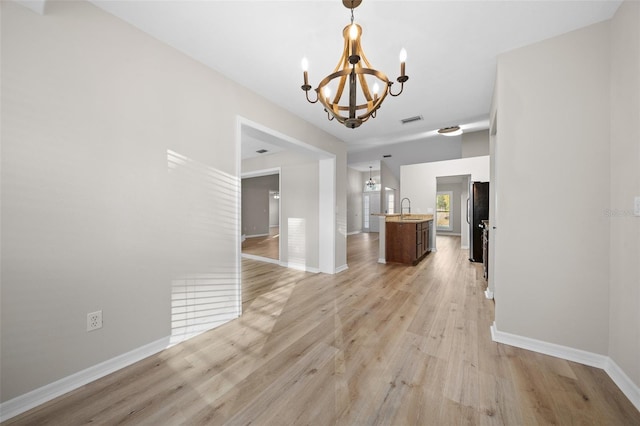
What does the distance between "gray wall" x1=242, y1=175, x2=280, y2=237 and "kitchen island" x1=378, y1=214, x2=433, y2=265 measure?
5838mm

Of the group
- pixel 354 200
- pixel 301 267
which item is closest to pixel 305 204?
pixel 301 267

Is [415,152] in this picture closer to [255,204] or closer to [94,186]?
[255,204]

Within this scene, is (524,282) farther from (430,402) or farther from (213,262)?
(213,262)

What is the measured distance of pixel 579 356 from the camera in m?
1.83

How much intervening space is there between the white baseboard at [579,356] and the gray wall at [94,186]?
287 centimetres

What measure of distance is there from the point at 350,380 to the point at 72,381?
6.16ft

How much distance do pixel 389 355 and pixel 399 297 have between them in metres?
1.35

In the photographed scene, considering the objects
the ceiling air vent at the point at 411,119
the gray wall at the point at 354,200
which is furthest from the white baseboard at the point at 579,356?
the gray wall at the point at 354,200

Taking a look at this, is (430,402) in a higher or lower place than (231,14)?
lower

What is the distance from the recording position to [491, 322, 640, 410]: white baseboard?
1.47 meters

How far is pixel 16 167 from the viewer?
1.37 metres

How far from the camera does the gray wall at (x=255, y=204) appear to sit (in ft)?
32.3

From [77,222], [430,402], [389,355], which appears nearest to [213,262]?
[77,222]

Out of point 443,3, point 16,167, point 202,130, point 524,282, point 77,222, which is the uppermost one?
point 443,3
